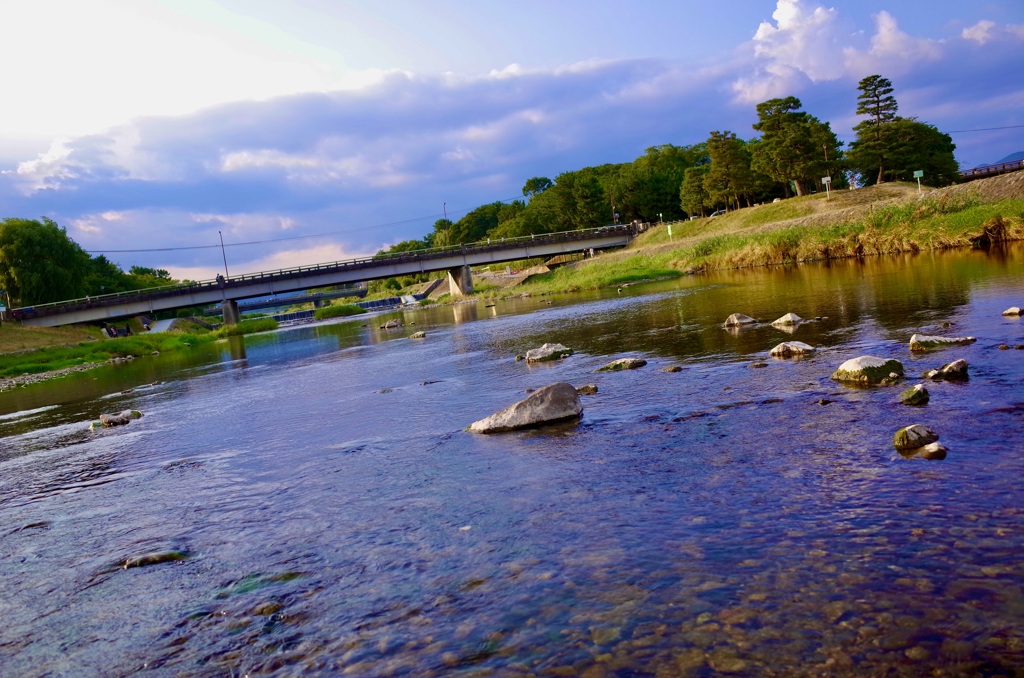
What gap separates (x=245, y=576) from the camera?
8.65 metres

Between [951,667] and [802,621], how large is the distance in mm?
1127

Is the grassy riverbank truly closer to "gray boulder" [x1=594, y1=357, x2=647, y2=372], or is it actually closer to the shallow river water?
the shallow river water

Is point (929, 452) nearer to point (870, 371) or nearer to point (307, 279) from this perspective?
point (870, 371)

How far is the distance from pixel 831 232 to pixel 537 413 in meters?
58.9

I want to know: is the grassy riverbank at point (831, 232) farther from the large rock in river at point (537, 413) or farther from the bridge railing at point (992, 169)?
the large rock in river at point (537, 413)

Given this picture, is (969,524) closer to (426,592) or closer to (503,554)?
(503,554)

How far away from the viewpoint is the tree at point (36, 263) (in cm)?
9838

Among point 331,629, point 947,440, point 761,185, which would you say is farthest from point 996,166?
point 331,629

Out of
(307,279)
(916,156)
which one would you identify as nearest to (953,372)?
(307,279)

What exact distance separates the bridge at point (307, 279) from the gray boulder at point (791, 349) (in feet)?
299

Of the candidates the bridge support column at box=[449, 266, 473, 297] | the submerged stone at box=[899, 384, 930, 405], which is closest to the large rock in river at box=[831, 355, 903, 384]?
the submerged stone at box=[899, 384, 930, 405]

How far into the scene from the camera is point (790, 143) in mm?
101938

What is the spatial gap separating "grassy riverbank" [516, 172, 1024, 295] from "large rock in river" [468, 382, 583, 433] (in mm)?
49823

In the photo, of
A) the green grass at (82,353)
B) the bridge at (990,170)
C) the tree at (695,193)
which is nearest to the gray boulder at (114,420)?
the green grass at (82,353)
